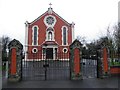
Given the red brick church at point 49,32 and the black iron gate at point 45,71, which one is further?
the red brick church at point 49,32

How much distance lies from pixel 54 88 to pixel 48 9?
39.4 meters

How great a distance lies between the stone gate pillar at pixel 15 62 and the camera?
530 inches

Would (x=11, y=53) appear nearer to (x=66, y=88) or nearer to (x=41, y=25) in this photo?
(x=66, y=88)

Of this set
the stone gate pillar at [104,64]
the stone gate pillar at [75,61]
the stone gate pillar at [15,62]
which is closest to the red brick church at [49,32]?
the stone gate pillar at [104,64]

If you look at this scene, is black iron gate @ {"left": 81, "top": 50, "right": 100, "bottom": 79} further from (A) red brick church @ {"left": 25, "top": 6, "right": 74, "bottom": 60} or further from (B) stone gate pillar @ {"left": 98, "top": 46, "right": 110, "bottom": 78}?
(A) red brick church @ {"left": 25, "top": 6, "right": 74, "bottom": 60}

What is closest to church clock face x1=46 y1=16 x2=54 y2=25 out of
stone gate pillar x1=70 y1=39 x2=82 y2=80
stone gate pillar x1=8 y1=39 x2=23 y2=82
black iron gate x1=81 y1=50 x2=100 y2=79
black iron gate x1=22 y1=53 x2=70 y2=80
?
black iron gate x1=22 y1=53 x2=70 y2=80

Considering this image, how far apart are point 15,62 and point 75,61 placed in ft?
13.7

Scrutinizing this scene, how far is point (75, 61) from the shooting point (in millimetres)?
14016

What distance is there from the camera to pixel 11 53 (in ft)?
45.5

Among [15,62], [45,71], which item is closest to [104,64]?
[45,71]

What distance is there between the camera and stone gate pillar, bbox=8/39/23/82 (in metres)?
13.5

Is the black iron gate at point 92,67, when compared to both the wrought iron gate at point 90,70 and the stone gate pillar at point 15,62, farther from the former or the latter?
the stone gate pillar at point 15,62

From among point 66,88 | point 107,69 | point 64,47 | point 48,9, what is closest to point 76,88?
point 66,88

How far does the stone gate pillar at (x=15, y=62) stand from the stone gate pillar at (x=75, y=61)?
3.64m
